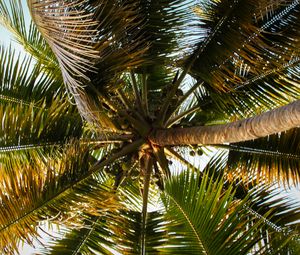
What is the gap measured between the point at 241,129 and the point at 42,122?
2.08 m

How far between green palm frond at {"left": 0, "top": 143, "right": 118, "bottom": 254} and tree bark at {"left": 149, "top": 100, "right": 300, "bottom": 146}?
0.75 metres

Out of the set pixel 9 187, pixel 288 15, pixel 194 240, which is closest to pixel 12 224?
pixel 9 187

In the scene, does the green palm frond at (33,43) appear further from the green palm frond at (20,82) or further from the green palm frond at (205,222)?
the green palm frond at (205,222)

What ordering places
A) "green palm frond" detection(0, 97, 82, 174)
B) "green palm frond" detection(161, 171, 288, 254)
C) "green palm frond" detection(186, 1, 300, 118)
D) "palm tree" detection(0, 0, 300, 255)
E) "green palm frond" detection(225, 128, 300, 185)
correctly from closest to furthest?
1. "green palm frond" detection(161, 171, 288, 254)
2. "palm tree" detection(0, 0, 300, 255)
3. "green palm frond" detection(186, 1, 300, 118)
4. "green palm frond" detection(0, 97, 82, 174)
5. "green palm frond" detection(225, 128, 300, 185)

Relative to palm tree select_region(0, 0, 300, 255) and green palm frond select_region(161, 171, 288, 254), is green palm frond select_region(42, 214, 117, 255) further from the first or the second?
green palm frond select_region(161, 171, 288, 254)

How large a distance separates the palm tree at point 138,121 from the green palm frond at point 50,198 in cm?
1

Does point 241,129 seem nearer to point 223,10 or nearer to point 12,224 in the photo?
point 223,10

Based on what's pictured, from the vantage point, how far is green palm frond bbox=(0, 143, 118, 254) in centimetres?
409

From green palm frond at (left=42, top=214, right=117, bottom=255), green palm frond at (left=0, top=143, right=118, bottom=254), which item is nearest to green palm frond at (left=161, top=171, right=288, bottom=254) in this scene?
green palm frond at (left=0, top=143, right=118, bottom=254)

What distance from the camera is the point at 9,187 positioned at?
4328mm

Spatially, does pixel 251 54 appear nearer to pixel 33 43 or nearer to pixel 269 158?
pixel 269 158

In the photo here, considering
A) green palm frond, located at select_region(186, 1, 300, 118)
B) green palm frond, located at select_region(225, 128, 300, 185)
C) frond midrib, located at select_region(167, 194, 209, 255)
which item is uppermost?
green palm frond, located at select_region(186, 1, 300, 118)

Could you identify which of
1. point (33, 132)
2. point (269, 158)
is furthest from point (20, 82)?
point (269, 158)

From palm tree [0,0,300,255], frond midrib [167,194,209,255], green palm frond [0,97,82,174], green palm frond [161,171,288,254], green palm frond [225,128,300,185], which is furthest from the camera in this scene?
green palm frond [225,128,300,185]
